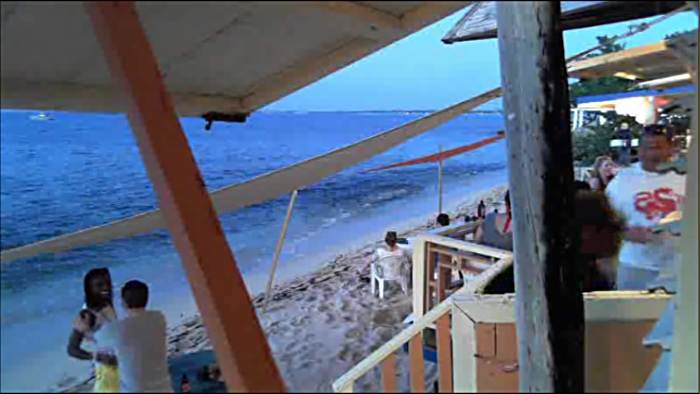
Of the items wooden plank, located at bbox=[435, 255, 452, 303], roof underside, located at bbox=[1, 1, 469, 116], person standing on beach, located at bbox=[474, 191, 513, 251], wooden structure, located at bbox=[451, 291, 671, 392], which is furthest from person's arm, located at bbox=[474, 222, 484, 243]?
roof underside, located at bbox=[1, 1, 469, 116]

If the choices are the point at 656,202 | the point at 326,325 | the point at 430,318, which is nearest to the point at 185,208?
the point at 326,325

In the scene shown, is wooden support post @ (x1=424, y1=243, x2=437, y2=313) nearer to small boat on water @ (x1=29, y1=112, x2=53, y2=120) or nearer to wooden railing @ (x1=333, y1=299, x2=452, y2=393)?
wooden railing @ (x1=333, y1=299, x2=452, y2=393)

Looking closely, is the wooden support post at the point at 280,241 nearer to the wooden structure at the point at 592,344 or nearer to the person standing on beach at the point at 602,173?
the wooden structure at the point at 592,344

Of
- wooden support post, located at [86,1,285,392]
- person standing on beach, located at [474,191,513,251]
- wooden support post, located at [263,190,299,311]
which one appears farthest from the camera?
person standing on beach, located at [474,191,513,251]

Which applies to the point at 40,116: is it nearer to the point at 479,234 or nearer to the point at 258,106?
the point at 258,106

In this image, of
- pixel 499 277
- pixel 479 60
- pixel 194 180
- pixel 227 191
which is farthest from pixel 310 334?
pixel 479 60

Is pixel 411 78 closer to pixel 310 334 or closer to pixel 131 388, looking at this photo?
pixel 310 334
